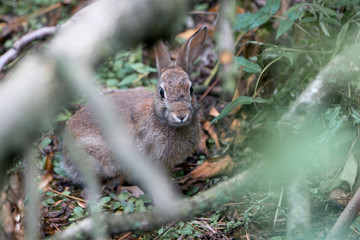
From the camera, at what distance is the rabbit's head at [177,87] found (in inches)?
163

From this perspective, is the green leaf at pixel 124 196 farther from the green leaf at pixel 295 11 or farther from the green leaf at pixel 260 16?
the green leaf at pixel 295 11

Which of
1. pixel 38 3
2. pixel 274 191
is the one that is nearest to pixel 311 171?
pixel 274 191

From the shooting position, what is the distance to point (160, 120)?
4.49 m

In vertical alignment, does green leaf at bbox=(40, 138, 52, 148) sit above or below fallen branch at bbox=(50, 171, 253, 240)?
below

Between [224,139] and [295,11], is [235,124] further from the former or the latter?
[295,11]

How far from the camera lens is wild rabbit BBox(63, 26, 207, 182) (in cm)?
421

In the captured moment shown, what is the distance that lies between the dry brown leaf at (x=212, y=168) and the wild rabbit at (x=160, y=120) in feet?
0.93

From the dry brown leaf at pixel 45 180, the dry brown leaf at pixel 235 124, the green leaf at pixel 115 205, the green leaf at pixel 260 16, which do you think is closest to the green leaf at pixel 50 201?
the dry brown leaf at pixel 45 180

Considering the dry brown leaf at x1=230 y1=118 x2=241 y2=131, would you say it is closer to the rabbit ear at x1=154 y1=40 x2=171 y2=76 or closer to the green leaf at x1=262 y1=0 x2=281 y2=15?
the rabbit ear at x1=154 y1=40 x2=171 y2=76

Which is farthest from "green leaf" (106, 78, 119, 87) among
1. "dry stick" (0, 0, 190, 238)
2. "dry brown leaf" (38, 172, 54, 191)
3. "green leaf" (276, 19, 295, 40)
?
"dry stick" (0, 0, 190, 238)

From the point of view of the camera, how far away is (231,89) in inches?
223

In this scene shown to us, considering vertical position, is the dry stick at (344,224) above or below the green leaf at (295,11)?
below

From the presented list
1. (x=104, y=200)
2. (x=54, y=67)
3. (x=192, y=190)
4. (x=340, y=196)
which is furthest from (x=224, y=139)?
(x=54, y=67)

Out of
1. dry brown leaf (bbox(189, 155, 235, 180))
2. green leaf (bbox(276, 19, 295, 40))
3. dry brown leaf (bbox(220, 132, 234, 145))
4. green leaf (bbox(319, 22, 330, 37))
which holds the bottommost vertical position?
dry brown leaf (bbox(220, 132, 234, 145))
